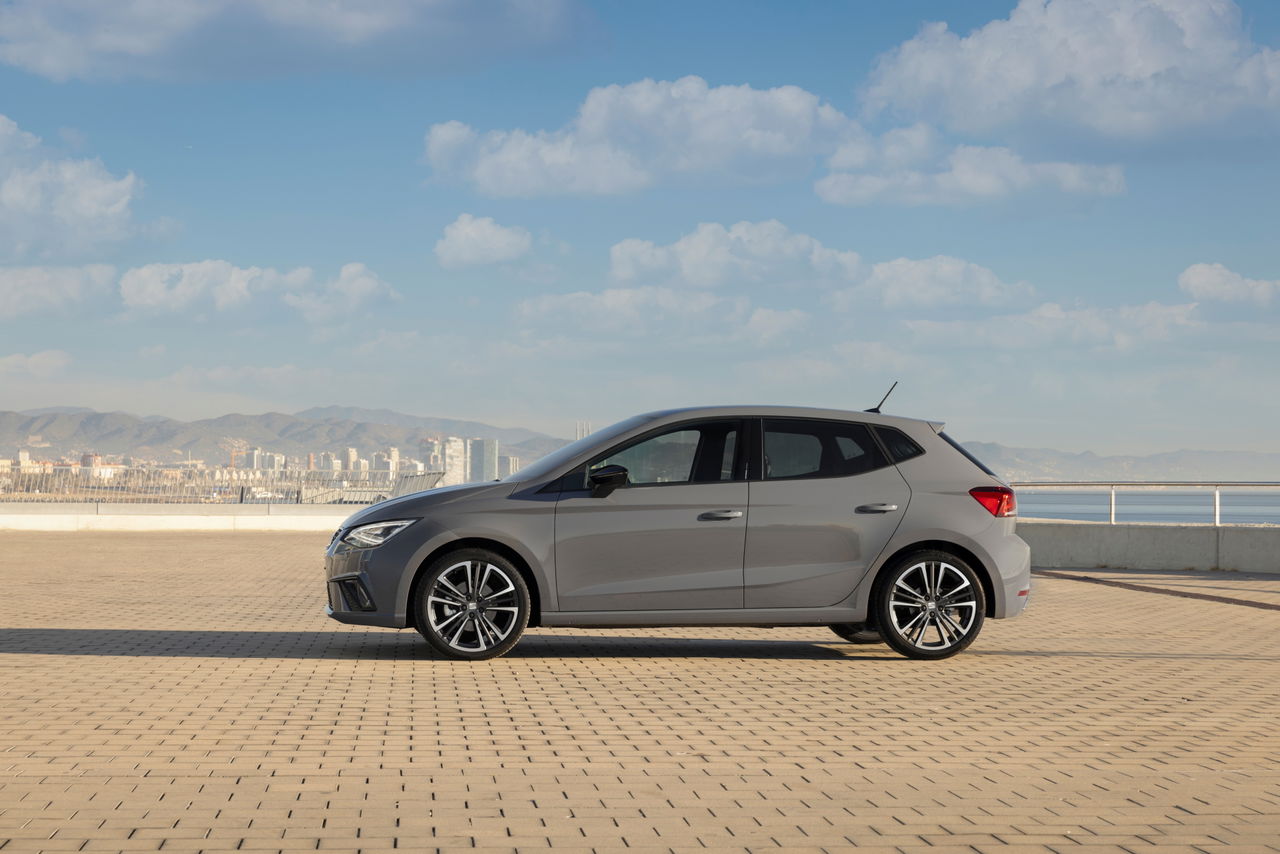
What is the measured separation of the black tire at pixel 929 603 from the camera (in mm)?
9977

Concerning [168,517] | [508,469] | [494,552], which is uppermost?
[508,469]

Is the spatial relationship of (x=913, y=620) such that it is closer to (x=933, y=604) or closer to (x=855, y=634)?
(x=933, y=604)

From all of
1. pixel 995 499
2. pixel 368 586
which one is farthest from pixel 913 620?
pixel 368 586

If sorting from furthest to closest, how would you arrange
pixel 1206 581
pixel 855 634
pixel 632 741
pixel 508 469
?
pixel 1206 581 → pixel 508 469 → pixel 855 634 → pixel 632 741

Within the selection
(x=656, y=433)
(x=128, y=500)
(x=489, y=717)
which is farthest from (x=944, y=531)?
(x=128, y=500)

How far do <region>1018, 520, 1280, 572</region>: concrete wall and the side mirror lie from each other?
14302 millimetres

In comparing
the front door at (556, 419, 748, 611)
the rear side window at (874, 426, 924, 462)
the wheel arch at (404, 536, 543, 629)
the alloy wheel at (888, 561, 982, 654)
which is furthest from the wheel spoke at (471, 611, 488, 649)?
the rear side window at (874, 426, 924, 462)

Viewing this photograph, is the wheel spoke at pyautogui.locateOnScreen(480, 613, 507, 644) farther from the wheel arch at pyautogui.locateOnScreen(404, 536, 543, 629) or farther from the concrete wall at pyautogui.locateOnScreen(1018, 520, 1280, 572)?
the concrete wall at pyautogui.locateOnScreen(1018, 520, 1280, 572)

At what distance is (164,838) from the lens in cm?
485

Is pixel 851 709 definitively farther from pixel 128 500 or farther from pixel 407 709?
pixel 128 500

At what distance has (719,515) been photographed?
976 centimetres

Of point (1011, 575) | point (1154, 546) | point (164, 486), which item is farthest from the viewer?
Result: point (164, 486)

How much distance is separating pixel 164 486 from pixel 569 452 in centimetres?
2949

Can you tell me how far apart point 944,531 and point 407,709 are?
403cm
